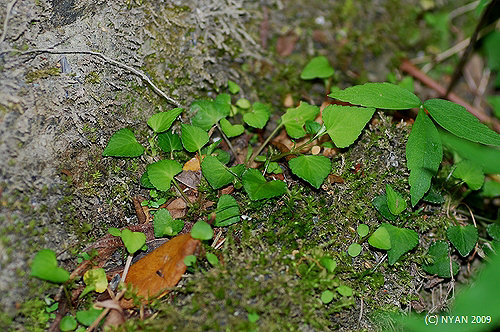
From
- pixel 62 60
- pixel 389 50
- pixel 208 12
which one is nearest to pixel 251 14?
pixel 208 12

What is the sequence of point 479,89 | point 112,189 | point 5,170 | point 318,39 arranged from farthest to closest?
point 479,89, point 318,39, point 112,189, point 5,170

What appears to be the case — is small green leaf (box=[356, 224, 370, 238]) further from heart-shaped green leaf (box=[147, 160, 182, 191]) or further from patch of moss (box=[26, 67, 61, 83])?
patch of moss (box=[26, 67, 61, 83])

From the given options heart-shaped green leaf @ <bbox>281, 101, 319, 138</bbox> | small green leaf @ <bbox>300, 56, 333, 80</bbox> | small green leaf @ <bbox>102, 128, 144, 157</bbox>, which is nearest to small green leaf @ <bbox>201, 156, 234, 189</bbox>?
small green leaf @ <bbox>102, 128, 144, 157</bbox>

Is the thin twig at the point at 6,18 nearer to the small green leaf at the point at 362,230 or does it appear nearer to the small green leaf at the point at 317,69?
the small green leaf at the point at 317,69

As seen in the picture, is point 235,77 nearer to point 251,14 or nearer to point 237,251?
point 251,14

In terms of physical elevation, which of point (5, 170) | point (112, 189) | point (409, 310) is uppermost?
point (5, 170)

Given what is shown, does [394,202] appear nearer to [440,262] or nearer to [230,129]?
[440,262]

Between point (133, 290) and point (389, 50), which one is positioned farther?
point (389, 50)
